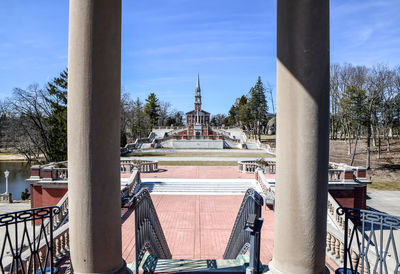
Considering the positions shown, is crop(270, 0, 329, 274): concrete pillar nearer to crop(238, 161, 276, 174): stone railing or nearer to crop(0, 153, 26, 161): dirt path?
crop(238, 161, 276, 174): stone railing

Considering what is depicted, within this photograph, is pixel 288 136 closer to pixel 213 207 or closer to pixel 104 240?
pixel 104 240

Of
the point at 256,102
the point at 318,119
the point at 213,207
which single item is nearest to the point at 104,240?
the point at 318,119

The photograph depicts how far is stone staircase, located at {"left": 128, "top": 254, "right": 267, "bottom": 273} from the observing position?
4734mm

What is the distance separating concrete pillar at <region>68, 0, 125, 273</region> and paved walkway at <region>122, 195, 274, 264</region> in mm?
4660

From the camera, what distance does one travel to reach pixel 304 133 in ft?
9.38

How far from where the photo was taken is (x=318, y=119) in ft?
9.35

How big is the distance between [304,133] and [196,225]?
893cm

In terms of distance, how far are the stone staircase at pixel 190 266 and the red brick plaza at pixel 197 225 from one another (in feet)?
7.44

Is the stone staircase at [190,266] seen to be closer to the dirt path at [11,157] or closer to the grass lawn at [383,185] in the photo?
the grass lawn at [383,185]

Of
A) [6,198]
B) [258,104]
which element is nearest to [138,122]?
[258,104]

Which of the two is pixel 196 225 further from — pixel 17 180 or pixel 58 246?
pixel 17 180

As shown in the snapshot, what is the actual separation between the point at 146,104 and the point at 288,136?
83.2 metres

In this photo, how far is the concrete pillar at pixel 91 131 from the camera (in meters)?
2.80

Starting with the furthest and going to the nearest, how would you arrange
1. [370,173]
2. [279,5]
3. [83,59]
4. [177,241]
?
[370,173]
[177,241]
[279,5]
[83,59]
